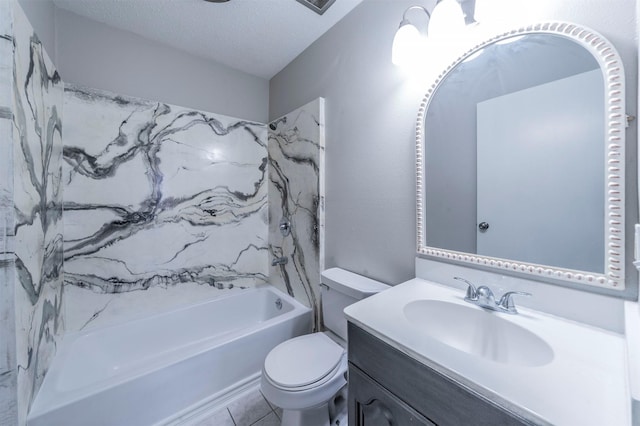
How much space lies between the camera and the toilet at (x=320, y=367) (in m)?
1.06

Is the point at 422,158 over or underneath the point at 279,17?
underneath

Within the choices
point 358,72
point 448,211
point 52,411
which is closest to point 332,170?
point 358,72

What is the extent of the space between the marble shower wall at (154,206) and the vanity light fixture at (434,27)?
5.06 feet

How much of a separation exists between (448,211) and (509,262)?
304 millimetres

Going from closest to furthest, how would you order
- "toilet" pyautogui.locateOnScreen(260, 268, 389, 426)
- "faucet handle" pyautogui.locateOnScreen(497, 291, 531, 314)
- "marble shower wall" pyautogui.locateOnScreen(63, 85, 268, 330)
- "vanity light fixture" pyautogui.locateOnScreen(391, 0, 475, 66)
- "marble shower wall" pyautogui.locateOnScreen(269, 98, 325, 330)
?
"faucet handle" pyautogui.locateOnScreen(497, 291, 531, 314), "vanity light fixture" pyautogui.locateOnScreen(391, 0, 475, 66), "toilet" pyautogui.locateOnScreen(260, 268, 389, 426), "marble shower wall" pyautogui.locateOnScreen(63, 85, 268, 330), "marble shower wall" pyautogui.locateOnScreen(269, 98, 325, 330)

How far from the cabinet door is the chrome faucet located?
0.45m

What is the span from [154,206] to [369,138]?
1.68 m

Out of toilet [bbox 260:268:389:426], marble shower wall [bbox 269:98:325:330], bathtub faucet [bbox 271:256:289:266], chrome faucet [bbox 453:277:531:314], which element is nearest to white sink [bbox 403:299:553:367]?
chrome faucet [bbox 453:277:531:314]

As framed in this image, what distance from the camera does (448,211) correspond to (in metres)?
1.09

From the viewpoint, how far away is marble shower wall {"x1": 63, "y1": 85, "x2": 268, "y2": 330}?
62.6 inches

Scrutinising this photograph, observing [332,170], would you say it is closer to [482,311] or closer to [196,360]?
[482,311]

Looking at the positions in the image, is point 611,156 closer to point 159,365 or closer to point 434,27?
point 434,27

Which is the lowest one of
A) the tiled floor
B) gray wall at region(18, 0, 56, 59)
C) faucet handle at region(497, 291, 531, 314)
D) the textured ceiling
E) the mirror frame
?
the tiled floor

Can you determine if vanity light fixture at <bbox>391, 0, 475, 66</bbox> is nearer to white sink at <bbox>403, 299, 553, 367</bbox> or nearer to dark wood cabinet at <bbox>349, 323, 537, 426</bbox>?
white sink at <bbox>403, 299, 553, 367</bbox>
